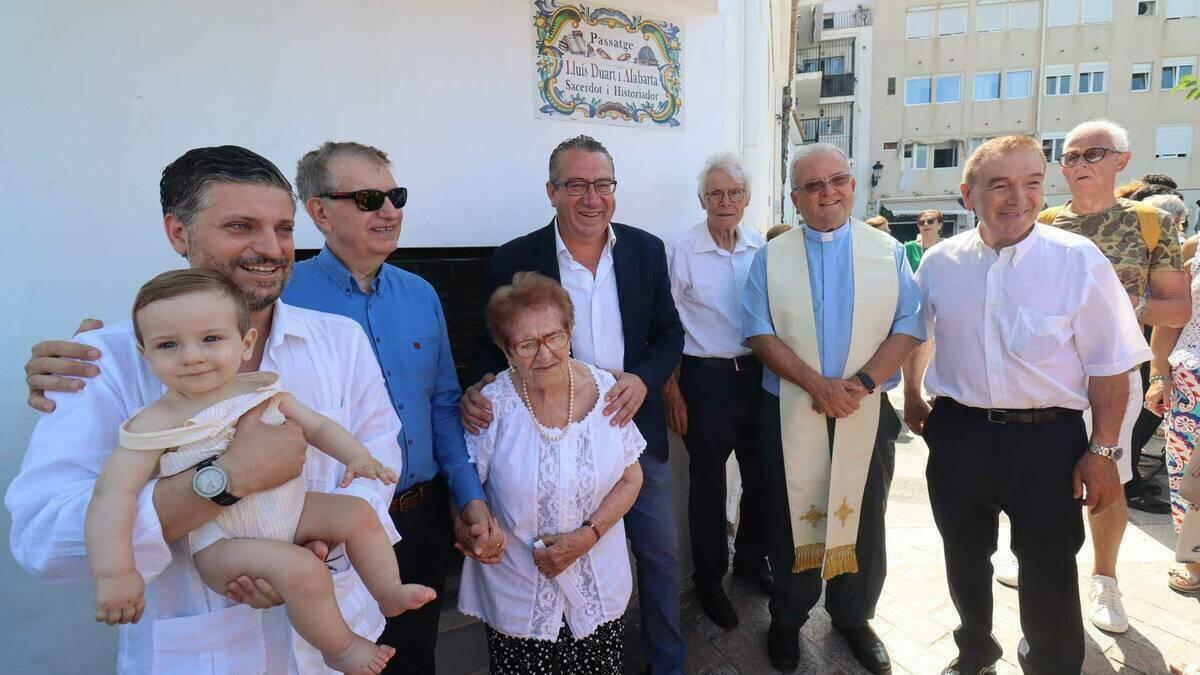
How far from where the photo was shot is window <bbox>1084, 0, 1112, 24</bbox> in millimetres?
24328

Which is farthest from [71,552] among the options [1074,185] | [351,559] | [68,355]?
[1074,185]

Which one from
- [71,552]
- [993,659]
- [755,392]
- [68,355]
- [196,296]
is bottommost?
[993,659]

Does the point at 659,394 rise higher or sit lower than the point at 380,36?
lower

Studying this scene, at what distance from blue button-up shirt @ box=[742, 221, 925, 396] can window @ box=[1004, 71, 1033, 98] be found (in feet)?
99.3

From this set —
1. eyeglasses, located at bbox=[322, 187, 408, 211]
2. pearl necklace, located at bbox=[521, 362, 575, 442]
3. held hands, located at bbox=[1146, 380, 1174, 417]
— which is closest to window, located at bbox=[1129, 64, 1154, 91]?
held hands, located at bbox=[1146, 380, 1174, 417]

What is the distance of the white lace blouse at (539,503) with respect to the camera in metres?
1.98

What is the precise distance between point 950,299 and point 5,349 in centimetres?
361

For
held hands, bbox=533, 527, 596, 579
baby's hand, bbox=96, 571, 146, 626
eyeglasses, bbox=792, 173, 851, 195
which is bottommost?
held hands, bbox=533, 527, 596, 579

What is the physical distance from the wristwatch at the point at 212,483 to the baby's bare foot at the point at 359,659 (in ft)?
1.50

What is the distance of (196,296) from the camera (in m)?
1.16

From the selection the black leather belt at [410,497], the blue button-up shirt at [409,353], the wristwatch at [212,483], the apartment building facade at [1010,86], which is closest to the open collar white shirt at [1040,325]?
the blue button-up shirt at [409,353]

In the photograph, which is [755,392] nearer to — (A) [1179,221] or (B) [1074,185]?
(B) [1074,185]

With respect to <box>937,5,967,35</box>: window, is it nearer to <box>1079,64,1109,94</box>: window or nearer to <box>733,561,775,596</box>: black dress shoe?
<box>1079,64,1109,94</box>: window

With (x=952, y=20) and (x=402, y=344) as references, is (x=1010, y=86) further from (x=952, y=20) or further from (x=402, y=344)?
(x=402, y=344)
